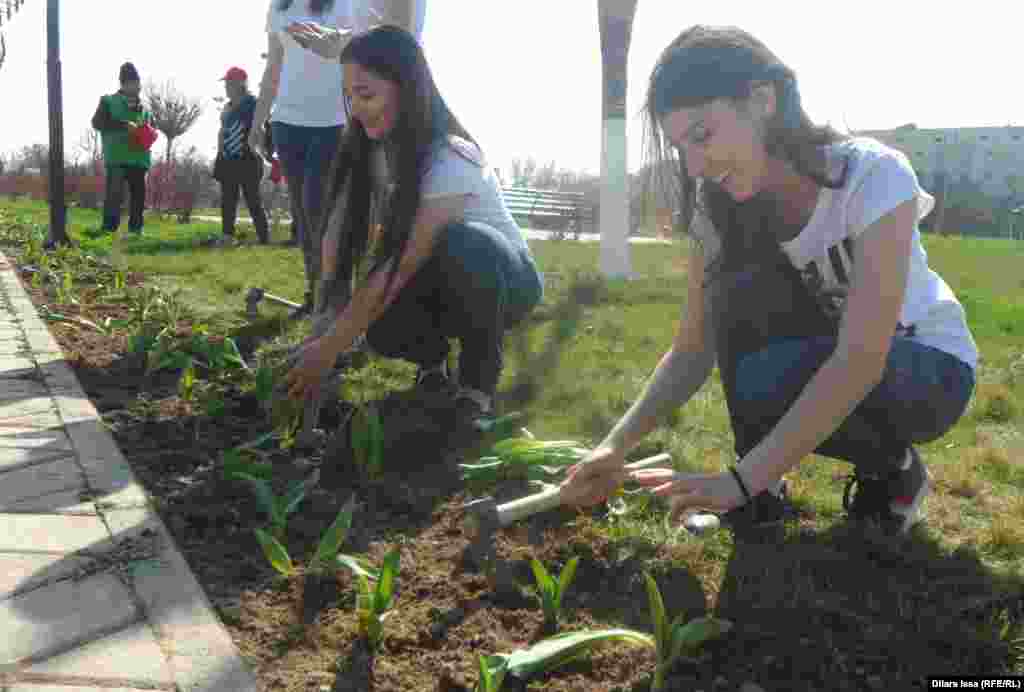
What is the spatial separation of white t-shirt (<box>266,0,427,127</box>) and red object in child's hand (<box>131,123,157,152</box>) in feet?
17.4

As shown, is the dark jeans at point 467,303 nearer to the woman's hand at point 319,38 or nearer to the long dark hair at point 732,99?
the long dark hair at point 732,99

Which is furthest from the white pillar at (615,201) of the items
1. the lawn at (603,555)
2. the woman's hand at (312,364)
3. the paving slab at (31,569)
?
the paving slab at (31,569)

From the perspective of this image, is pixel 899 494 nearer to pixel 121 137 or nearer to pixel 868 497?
pixel 868 497

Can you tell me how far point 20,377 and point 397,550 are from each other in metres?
2.11

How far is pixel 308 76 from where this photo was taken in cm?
394

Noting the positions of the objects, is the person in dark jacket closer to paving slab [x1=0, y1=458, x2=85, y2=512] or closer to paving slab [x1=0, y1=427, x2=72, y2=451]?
paving slab [x1=0, y1=427, x2=72, y2=451]

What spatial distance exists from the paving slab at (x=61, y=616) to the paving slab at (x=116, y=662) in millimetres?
29

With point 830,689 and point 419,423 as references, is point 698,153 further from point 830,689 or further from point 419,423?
point 419,423

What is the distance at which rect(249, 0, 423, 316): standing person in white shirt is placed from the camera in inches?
152

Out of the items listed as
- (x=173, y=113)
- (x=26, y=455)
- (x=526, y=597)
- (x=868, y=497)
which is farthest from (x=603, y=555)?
(x=173, y=113)

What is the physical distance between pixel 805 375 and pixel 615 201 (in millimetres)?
4756

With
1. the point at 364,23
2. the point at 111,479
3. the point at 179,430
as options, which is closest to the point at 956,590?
the point at 111,479

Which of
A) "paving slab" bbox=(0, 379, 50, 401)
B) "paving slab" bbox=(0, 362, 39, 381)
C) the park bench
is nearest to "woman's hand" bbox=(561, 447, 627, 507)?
"paving slab" bbox=(0, 379, 50, 401)

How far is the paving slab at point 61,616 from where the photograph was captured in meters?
1.56
